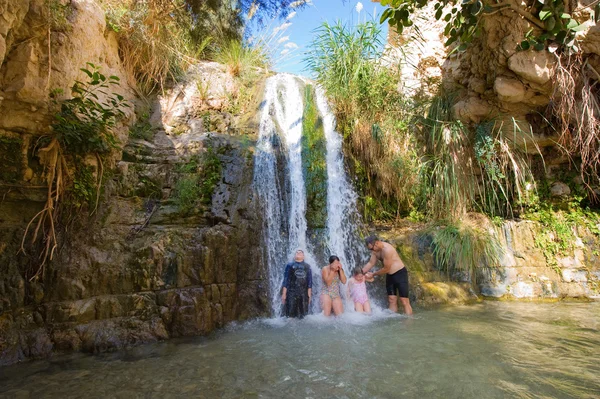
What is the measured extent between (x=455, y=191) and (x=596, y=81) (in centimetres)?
265

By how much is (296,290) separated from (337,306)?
25.2 inches

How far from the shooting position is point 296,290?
4.84m

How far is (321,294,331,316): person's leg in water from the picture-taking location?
4832 millimetres

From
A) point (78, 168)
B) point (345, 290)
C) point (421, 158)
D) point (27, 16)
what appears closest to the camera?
point (27, 16)

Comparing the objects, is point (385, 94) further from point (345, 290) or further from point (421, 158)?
point (345, 290)

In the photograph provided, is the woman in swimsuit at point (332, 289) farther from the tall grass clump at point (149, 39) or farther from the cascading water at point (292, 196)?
the tall grass clump at point (149, 39)

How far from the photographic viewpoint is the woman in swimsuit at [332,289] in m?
4.87

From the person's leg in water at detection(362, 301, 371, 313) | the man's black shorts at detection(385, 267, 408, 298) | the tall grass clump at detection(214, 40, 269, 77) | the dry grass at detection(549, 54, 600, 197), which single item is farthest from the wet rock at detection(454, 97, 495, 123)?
the tall grass clump at detection(214, 40, 269, 77)

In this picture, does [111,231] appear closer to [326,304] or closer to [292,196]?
[292,196]

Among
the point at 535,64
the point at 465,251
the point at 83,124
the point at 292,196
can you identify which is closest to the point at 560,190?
the point at 465,251

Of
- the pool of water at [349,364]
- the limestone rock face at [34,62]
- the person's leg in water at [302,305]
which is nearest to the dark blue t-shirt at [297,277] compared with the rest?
the person's leg in water at [302,305]

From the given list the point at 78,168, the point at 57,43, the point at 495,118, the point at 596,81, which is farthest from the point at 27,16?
the point at 596,81

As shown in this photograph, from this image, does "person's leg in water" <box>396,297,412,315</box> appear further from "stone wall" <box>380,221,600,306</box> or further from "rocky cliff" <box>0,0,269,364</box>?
"rocky cliff" <box>0,0,269,364</box>

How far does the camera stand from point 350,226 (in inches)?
244
